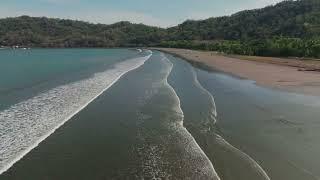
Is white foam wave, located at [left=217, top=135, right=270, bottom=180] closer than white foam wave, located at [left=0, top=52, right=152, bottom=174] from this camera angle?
A: Yes

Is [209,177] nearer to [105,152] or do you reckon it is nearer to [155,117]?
[105,152]

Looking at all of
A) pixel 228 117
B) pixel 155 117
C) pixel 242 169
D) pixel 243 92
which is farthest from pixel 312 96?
pixel 242 169

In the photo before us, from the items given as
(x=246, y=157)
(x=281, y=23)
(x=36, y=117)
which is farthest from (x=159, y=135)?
(x=281, y=23)

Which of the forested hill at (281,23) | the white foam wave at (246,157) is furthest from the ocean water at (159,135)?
the forested hill at (281,23)

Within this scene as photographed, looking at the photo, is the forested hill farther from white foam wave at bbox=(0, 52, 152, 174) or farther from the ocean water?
the ocean water

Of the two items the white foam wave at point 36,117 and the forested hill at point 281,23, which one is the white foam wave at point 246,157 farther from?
the forested hill at point 281,23

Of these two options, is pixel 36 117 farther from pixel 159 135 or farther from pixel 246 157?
pixel 246 157

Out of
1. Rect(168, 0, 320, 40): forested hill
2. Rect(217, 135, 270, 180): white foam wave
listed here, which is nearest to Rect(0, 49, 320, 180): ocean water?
Rect(217, 135, 270, 180): white foam wave
